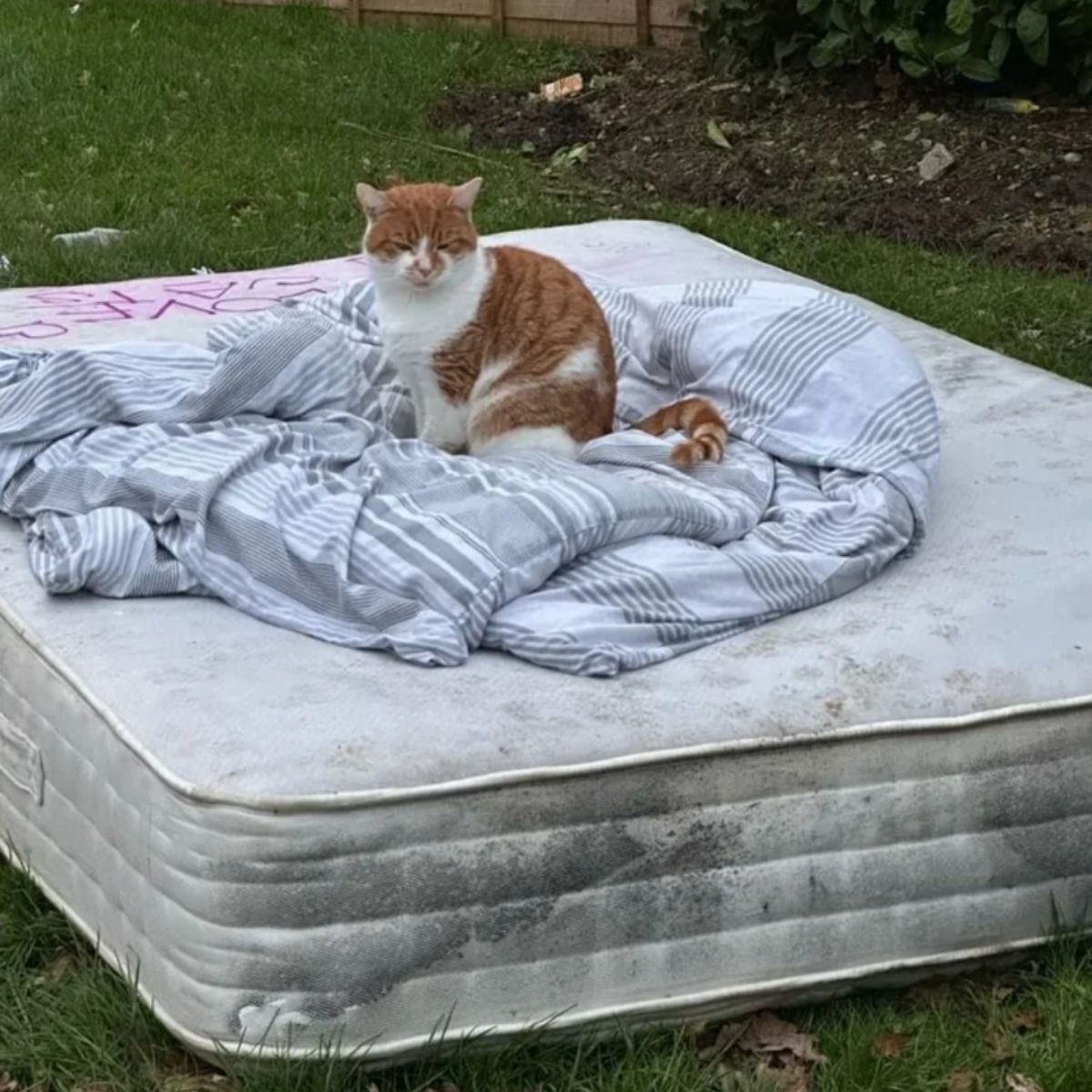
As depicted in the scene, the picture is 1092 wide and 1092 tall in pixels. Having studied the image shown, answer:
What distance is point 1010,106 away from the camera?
6.68 metres

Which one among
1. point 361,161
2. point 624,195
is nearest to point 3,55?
point 361,161

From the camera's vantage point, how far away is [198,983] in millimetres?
2281

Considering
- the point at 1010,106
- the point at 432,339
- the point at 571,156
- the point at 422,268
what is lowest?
the point at 571,156

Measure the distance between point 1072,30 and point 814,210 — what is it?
44.7 inches

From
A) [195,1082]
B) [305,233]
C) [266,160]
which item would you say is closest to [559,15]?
[266,160]

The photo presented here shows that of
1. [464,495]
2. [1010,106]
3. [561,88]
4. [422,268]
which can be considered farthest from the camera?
[561,88]

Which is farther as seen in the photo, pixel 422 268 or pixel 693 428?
pixel 422 268

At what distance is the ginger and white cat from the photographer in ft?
11.4

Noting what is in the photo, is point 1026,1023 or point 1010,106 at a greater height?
point 1010,106

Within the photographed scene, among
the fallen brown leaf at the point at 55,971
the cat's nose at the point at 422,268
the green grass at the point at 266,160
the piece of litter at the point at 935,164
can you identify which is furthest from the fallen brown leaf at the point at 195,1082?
the piece of litter at the point at 935,164

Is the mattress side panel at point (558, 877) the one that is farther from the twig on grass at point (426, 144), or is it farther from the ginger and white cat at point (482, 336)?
the twig on grass at point (426, 144)

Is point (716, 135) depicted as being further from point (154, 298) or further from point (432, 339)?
point (432, 339)

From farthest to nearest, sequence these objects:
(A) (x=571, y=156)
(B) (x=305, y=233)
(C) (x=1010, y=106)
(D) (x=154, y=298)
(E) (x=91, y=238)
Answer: (A) (x=571, y=156), (C) (x=1010, y=106), (B) (x=305, y=233), (E) (x=91, y=238), (D) (x=154, y=298)

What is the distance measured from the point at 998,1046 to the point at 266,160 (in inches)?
204
